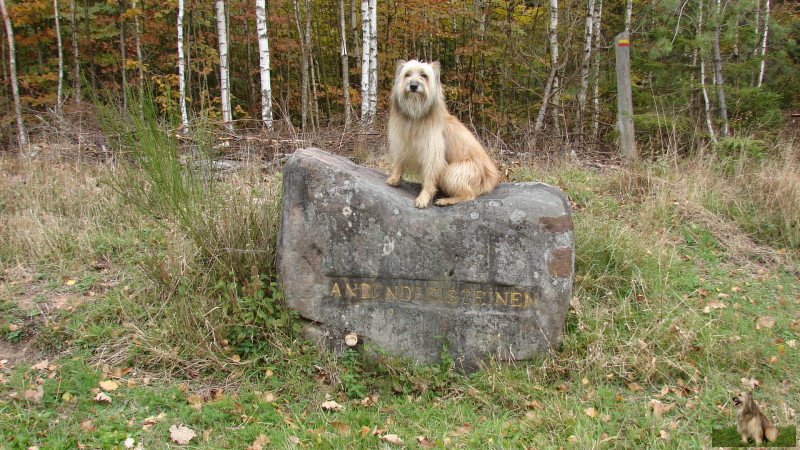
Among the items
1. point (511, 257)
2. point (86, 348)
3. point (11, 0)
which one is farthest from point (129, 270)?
point (11, 0)

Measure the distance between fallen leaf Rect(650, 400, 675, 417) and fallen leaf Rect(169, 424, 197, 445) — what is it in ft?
10.8

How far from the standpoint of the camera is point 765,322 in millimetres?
5648

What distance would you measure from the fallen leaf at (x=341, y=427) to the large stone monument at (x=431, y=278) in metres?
0.87

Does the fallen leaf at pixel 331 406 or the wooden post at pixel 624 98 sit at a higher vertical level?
the wooden post at pixel 624 98

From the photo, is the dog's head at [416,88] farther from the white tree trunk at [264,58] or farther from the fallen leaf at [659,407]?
the white tree trunk at [264,58]

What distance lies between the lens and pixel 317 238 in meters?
5.02

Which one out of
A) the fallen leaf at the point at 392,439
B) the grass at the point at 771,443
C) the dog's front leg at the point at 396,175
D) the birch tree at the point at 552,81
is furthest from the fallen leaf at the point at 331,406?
the birch tree at the point at 552,81

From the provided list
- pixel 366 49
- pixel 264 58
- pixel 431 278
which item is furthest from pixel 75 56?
pixel 431 278

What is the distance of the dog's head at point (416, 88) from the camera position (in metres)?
4.98

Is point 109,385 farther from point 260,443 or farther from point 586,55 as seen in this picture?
point 586,55

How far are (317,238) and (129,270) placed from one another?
96.8 inches

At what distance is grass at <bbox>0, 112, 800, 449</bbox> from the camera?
425 cm

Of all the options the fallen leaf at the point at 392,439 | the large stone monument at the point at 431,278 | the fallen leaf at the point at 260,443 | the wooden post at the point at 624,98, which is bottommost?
the fallen leaf at the point at 392,439

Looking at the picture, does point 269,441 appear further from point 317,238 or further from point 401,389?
point 317,238
